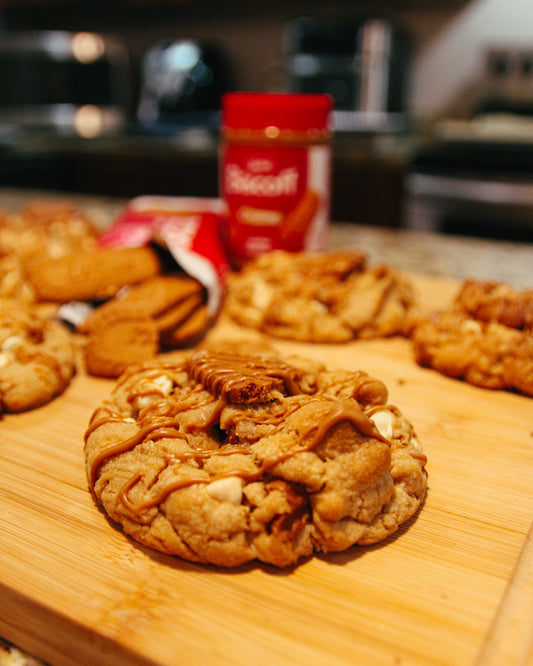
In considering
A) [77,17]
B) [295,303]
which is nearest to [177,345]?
[295,303]

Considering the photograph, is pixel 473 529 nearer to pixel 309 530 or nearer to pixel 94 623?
pixel 309 530

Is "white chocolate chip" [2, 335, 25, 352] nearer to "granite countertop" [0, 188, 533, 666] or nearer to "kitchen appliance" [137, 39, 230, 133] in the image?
"granite countertop" [0, 188, 533, 666]

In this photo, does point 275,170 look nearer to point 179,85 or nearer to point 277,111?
point 277,111

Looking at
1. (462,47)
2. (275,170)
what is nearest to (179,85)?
(462,47)

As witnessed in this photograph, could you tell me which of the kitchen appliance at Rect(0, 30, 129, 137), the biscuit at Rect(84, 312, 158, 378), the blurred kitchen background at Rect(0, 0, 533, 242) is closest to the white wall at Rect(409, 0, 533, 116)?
the blurred kitchen background at Rect(0, 0, 533, 242)

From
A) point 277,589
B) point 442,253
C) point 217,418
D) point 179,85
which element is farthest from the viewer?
point 179,85

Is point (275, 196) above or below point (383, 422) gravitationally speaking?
above
